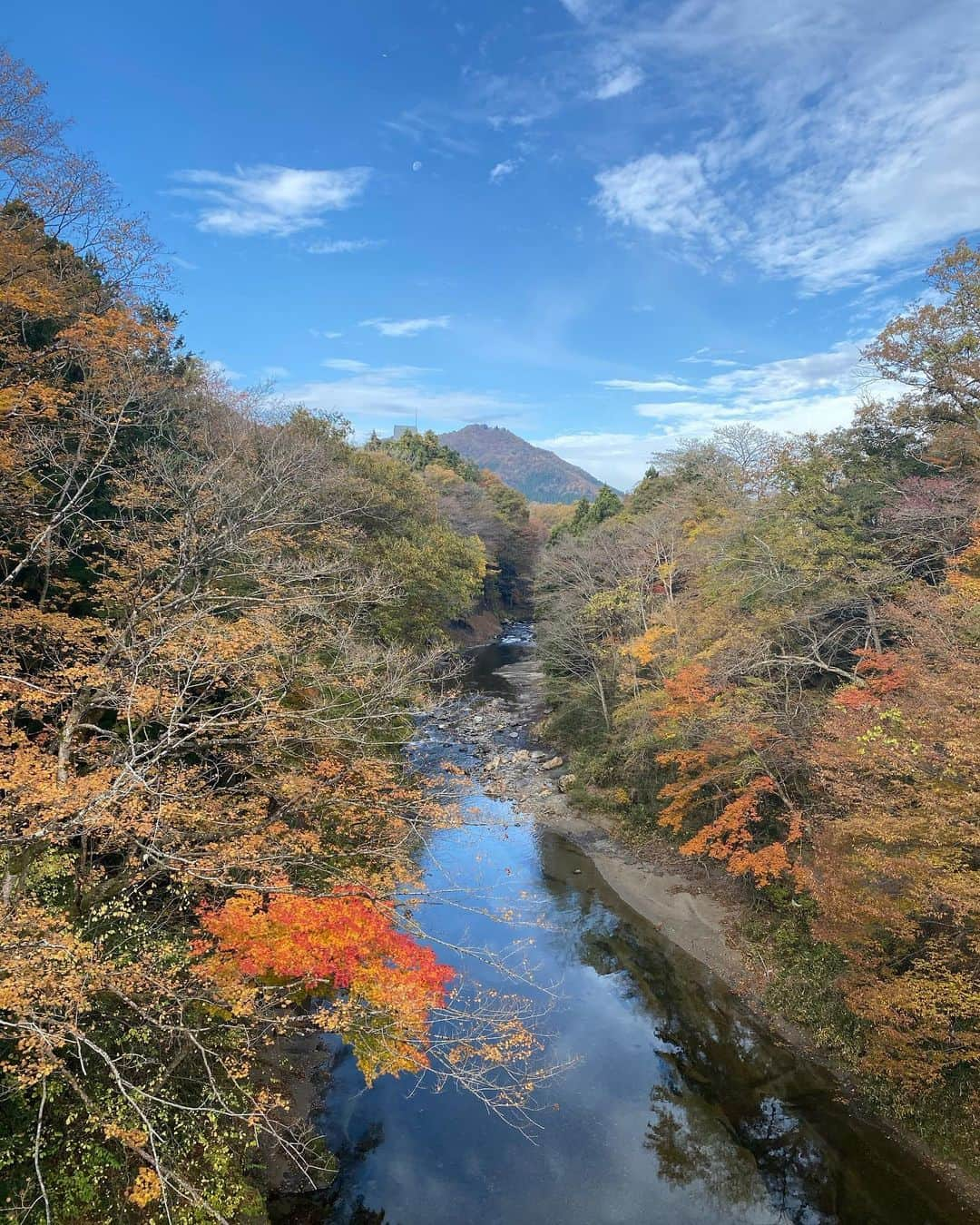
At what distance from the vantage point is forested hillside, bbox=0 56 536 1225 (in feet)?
26.2

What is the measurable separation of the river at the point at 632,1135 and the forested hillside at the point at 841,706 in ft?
4.15

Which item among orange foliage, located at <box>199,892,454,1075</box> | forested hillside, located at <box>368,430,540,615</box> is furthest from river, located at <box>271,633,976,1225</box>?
forested hillside, located at <box>368,430,540,615</box>

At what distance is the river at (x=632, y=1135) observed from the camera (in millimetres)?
9984

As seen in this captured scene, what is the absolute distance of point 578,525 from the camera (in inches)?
2098

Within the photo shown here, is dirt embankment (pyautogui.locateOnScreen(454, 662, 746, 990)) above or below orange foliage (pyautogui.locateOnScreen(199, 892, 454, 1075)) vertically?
below

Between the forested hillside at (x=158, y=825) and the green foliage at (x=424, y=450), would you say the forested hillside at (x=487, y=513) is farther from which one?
the forested hillside at (x=158, y=825)

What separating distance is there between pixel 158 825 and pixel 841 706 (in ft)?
42.3

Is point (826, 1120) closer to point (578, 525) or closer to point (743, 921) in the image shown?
point (743, 921)

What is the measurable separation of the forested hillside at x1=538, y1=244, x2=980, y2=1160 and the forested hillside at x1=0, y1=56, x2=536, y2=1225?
667 cm

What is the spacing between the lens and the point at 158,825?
26.8 feet

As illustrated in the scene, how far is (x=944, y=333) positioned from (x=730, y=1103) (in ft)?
61.5

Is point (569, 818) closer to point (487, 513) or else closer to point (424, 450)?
point (487, 513)

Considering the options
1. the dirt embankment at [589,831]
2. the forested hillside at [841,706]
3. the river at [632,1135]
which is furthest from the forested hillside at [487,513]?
the river at [632,1135]

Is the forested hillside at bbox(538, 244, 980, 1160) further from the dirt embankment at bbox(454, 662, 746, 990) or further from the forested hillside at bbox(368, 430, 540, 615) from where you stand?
the forested hillside at bbox(368, 430, 540, 615)
